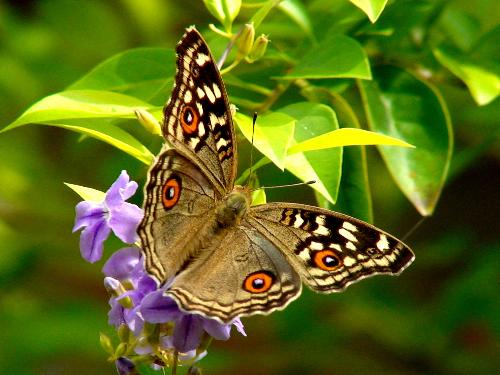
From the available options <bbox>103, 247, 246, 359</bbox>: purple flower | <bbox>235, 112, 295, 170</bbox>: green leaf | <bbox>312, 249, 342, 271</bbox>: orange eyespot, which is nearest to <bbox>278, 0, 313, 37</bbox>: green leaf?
<bbox>235, 112, 295, 170</bbox>: green leaf

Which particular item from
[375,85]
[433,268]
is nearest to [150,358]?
[375,85]

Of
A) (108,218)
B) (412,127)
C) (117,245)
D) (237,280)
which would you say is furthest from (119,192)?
(117,245)

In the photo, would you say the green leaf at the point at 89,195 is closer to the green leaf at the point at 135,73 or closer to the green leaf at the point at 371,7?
the green leaf at the point at 135,73

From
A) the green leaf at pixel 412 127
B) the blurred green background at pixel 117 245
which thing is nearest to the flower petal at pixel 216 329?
the green leaf at pixel 412 127

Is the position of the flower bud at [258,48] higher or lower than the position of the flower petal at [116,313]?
higher

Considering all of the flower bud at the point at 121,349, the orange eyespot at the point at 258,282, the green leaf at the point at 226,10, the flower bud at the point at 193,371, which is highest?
the green leaf at the point at 226,10

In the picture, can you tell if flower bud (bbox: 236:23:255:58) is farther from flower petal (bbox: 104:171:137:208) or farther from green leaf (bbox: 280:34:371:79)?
flower petal (bbox: 104:171:137:208)

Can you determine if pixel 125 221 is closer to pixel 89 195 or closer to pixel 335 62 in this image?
pixel 89 195

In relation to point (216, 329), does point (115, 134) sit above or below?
above
